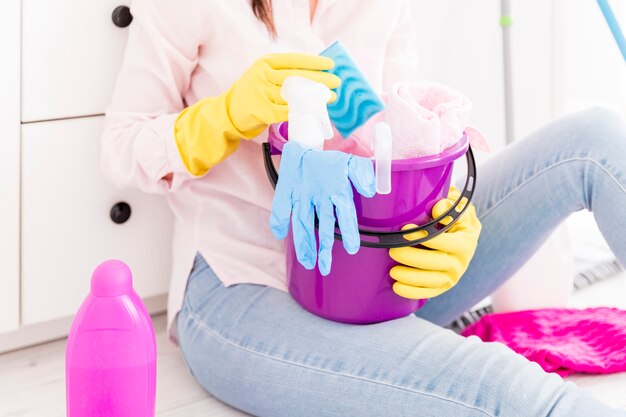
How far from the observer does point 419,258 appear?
1.08 m

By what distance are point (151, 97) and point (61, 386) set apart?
1.45 ft

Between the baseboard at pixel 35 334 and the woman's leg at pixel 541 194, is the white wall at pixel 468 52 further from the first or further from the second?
the baseboard at pixel 35 334

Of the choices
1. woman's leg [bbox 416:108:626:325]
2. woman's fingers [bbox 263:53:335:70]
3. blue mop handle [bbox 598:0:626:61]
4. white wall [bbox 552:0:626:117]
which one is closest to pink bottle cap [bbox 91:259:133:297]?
woman's fingers [bbox 263:53:335:70]

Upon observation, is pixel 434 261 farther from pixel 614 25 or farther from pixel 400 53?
pixel 614 25

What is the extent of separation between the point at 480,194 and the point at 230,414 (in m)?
0.47

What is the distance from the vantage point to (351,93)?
3.52 feet

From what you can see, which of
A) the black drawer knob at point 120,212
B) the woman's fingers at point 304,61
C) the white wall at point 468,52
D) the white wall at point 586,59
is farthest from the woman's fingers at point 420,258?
the white wall at point 586,59

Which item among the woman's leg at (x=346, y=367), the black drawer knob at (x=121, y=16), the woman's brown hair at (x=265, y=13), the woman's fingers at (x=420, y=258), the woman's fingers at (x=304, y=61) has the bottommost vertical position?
the woman's leg at (x=346, y=367)

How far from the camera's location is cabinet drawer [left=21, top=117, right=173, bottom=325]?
131 centimetres

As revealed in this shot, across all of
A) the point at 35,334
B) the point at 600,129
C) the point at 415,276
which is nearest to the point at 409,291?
the point at 415,276

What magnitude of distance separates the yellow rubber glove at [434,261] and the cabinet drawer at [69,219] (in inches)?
19.4

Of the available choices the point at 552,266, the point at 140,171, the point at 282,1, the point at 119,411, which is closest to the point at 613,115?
the point at 552,266

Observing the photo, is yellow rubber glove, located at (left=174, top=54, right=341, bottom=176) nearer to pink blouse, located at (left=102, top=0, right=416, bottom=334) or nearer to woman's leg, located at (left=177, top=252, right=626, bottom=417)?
pink blouse, located at (left=102, top=0, right=416, bottom=334)

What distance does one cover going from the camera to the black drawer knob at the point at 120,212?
4.55 ft
